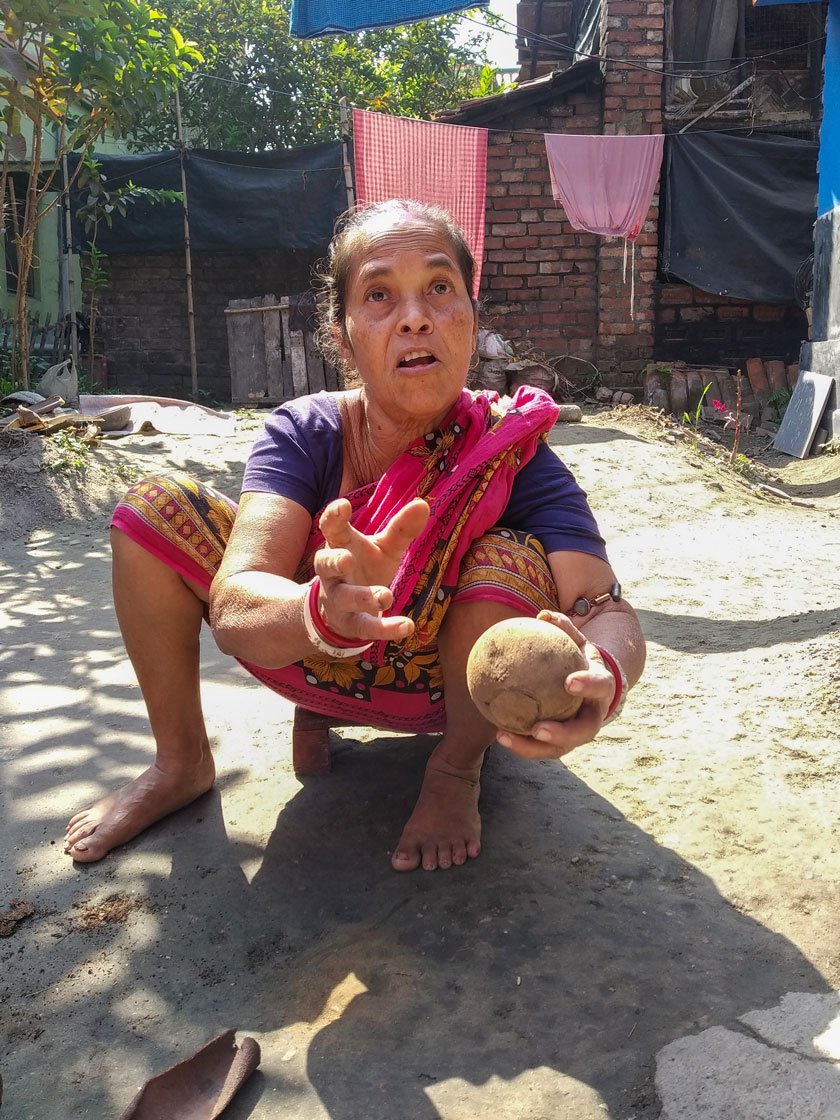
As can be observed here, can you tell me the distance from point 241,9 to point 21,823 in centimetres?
1242

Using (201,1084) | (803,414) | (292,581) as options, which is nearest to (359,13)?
(803,414)

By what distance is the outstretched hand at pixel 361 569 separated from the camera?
1.25m

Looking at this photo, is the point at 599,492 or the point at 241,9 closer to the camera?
the point at 599,492

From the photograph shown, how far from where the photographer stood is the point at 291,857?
6.14 feet

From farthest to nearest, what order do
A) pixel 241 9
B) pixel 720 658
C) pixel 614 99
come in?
pixel 241 9 → pixel 614 99 → pixel 720 658

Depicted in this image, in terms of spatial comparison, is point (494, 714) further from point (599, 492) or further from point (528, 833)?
point (599, 492)

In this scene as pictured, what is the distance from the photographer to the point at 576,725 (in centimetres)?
134

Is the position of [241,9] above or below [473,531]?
above

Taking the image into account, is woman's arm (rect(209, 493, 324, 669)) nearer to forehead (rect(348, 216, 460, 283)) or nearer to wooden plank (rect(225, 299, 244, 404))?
forehead (rect(348, 216, 460, 283))

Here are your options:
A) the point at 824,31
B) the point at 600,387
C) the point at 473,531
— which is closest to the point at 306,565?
the point at 473,531

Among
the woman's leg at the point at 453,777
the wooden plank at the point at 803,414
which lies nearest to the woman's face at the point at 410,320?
the woman's leg at the point at 453,777

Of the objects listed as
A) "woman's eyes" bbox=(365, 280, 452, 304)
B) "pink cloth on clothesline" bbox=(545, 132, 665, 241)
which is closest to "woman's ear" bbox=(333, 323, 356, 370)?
"woman's eyes" bbox=(365, 280, 452, 304)

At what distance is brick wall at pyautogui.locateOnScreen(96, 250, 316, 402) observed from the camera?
9695 millimetres

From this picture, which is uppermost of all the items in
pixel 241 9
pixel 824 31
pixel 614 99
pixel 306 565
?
pixel 241 9
